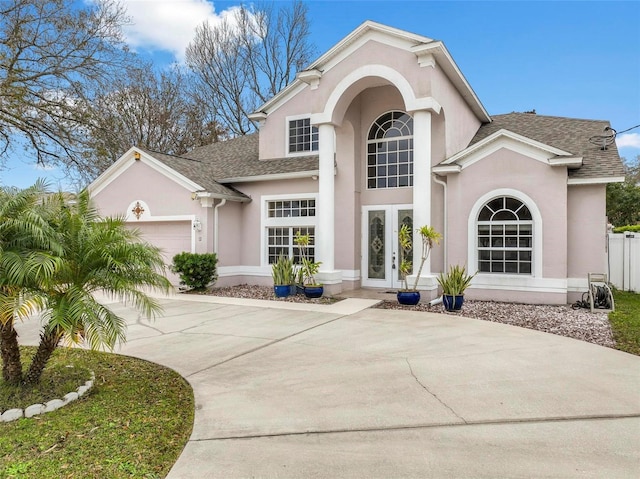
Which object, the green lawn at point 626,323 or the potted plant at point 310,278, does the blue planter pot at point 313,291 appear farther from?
the green lawn at point 626,323

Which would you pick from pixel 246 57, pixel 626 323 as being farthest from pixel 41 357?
pixel 246 57

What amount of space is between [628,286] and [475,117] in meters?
7.68

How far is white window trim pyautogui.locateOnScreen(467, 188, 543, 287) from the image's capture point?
10.8m

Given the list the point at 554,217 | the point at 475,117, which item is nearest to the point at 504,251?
the point at 554,217

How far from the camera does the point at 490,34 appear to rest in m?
15.6

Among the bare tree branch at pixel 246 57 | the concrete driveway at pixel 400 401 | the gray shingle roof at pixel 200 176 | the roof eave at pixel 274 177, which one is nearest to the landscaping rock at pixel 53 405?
the concrete driveway at pixel 400 401

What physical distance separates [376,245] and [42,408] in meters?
10.3

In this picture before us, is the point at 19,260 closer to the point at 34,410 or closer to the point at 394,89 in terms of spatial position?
the point at 34,410

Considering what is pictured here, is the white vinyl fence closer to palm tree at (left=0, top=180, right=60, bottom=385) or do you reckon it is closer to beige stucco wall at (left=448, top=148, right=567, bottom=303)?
beige stucco wall at (left=448, top=148, right=567, bottom=303)

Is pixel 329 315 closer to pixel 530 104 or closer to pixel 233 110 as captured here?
pixel 530 104

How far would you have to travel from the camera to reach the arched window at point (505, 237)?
11.0m

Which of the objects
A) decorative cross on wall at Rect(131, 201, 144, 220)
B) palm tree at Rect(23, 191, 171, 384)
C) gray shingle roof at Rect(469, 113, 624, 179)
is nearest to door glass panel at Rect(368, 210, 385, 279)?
gray shingle roof at Rect(469, 113, 624, 179)

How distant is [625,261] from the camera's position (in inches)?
548

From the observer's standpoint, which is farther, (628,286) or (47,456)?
(628,286)
